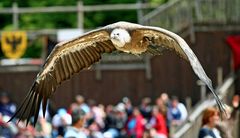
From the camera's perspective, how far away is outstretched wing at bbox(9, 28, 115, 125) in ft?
42.8

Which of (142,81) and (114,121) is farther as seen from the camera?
(142,81)

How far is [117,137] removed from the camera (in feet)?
67.9

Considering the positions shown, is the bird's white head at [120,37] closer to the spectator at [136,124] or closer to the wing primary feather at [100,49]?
the wing primary feather at [100,49]

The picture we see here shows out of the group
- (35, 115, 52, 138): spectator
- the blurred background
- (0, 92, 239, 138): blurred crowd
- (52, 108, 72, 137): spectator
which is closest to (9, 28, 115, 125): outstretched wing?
(0, 92, 239, 138): blurred crowd

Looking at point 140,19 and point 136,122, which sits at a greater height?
point 140,19

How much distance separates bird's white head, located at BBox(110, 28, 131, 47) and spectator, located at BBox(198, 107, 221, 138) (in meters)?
1.43

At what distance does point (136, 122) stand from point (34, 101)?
8111 mm

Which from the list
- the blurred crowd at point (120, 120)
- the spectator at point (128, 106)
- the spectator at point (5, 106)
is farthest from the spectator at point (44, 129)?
the spectator at point (128, 106)

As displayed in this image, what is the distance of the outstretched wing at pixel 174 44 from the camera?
10.8m

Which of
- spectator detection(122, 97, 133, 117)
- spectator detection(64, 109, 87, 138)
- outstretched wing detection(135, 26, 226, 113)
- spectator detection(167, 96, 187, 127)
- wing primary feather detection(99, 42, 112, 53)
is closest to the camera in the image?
outstretched wing detection(135, 26, 226, 113)

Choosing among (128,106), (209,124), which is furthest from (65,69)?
(128,106)

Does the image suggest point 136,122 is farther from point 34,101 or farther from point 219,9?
point 34,101

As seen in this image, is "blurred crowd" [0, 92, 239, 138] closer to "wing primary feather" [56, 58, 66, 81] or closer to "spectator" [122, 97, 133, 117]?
"spectator" [122, 97, 133, 117]

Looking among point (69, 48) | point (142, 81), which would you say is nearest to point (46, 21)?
point (142, 81)
